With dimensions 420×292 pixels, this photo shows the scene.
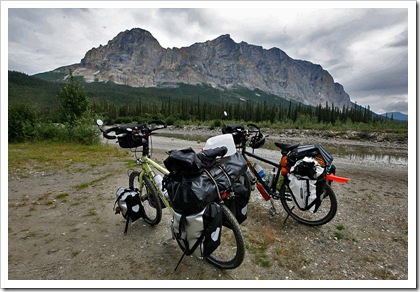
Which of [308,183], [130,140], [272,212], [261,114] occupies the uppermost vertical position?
[261,114]

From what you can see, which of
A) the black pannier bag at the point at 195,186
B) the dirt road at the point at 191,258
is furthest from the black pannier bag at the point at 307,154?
the black pannier bag at the point at 195,186

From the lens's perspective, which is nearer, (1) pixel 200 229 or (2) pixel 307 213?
(1) pixel 200 229

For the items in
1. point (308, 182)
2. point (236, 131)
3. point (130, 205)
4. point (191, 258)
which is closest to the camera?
point (191, 258)

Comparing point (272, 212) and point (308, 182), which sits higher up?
point (308, 182)

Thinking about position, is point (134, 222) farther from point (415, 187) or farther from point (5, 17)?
point (415, 187)

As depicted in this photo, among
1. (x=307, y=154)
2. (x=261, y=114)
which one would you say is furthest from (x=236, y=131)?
(x=261, y=114)

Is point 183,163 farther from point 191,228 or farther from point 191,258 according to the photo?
point 191,258

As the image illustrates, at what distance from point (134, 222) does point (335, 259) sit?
3.09 meters

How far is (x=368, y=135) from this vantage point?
27.3m

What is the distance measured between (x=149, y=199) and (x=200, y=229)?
5.28 feet

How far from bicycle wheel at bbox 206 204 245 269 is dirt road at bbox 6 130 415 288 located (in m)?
0.11

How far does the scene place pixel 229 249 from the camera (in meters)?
3.16

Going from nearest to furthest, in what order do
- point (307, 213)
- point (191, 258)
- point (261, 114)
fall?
point (191, 258), point (307, 213), point (261, 114)

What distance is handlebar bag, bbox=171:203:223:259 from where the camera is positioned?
2385 millimetres
